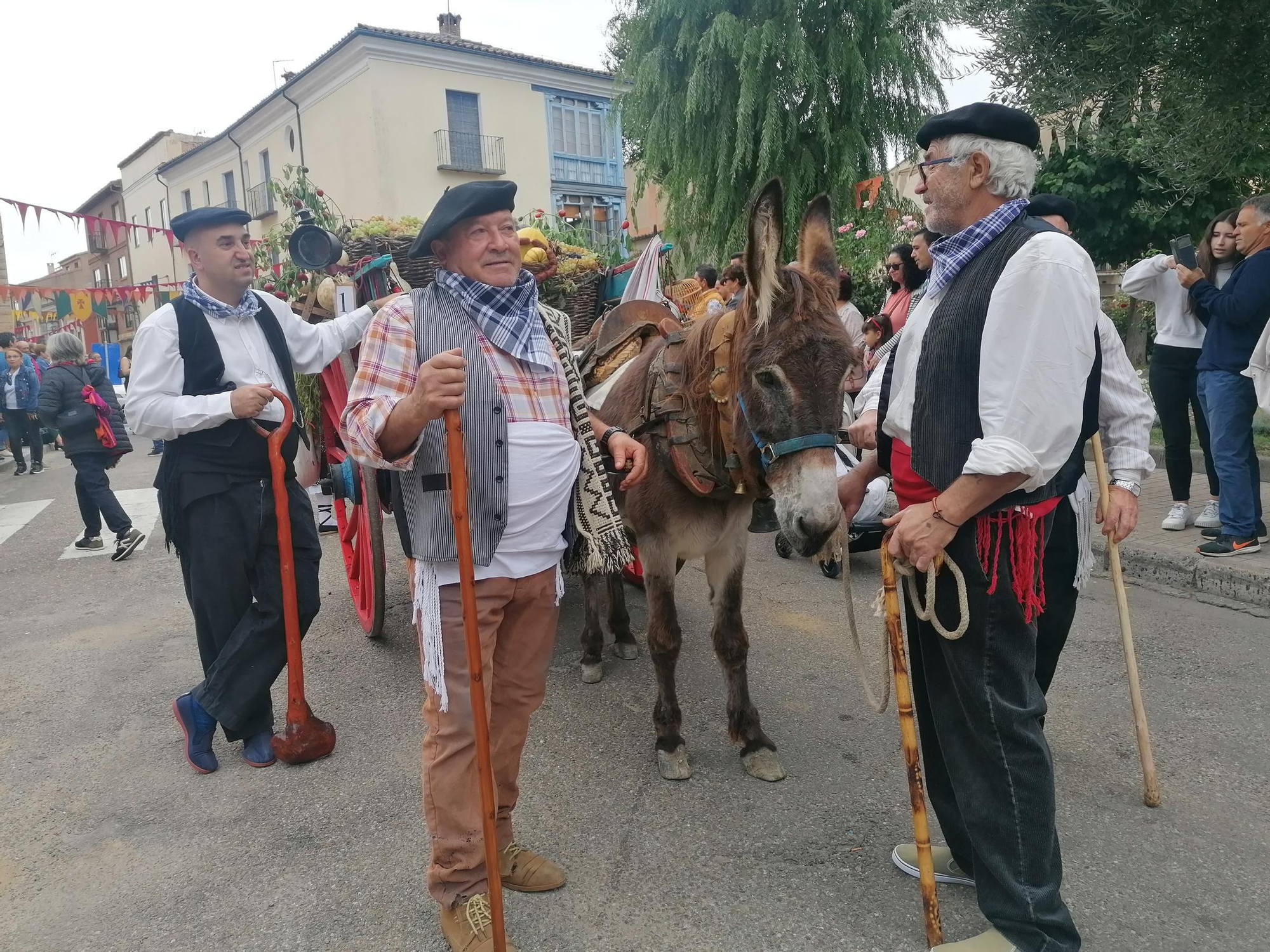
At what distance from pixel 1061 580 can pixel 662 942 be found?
4.73 feet

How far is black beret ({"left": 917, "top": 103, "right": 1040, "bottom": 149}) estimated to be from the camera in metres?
1.85

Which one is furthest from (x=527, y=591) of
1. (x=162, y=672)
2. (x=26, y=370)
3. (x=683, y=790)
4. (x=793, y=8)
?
(x=26, y=370)

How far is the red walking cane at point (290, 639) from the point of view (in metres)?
3.21

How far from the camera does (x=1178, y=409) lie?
549 cm

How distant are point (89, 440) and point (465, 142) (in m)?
20.3

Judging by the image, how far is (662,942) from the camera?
221cm

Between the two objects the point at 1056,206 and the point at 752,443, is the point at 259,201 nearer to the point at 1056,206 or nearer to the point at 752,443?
the point at 1056,206

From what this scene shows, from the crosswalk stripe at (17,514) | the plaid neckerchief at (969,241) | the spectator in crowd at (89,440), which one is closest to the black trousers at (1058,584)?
the plaid neckerchief at (969,241)

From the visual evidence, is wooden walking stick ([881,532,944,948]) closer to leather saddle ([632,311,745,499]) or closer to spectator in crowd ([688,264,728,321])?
leather saddle ([632,311,745,499])

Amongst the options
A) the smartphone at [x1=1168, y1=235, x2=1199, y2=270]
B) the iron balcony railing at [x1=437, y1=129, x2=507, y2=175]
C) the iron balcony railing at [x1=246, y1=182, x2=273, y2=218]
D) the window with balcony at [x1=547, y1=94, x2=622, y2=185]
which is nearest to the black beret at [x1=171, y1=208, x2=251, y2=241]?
the smartphone at [x1=1168, y1=235, x2=1199, y2=270]

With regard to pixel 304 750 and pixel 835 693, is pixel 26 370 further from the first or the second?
pixel 835 693

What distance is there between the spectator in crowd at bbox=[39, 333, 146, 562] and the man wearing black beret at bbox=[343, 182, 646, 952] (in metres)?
5.96

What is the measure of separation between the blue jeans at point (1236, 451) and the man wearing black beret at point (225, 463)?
5.04 meters

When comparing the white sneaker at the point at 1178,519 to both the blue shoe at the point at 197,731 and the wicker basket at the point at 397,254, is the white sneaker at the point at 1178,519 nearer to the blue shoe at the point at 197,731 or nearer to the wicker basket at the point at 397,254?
the wicker basket at the point at 397,254
